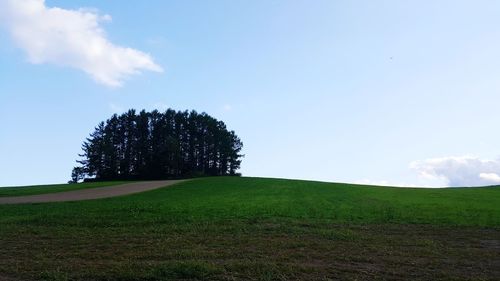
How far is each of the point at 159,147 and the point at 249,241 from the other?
9769cm

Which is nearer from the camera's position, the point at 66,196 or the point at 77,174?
the point at 66,196

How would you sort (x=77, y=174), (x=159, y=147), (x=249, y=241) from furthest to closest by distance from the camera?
(x=77, y=174)
(x=159, y=147)
(x=249, y=241)

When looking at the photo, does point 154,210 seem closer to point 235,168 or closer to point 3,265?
point 3,265

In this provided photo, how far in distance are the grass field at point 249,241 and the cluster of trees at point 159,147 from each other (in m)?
79.6

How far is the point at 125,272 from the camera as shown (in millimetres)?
12992

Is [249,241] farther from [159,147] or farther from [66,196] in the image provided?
[159,147]

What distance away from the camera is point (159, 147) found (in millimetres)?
114062

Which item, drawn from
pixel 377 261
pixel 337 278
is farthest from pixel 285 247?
pixel 337 278

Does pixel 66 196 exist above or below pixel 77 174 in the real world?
below

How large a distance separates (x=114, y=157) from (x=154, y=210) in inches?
3641

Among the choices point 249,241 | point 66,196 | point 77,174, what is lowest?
point 249,241

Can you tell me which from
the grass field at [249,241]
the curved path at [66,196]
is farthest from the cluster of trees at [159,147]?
the grass field at [249,241]

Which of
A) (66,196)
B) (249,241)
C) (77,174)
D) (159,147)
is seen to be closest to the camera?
(249,241)

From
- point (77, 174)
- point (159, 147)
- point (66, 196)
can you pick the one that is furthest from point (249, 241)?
point (77, 174)
